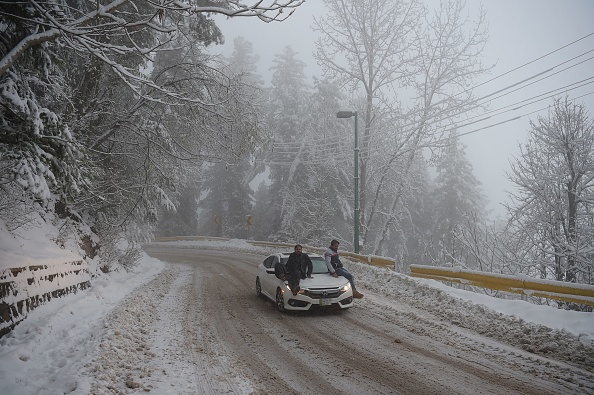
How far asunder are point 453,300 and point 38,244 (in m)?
10.00

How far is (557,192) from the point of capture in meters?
16.9

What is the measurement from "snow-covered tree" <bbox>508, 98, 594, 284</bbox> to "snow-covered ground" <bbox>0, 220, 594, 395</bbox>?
9300 millimetres

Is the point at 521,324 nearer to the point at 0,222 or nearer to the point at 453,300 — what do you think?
the point at 453,300

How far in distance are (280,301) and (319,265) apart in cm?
180

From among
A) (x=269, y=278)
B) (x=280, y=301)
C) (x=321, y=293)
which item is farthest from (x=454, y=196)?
(x=280, y=301)

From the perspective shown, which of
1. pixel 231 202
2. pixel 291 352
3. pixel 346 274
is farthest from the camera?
pixel 231 202

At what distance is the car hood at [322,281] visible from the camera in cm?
888

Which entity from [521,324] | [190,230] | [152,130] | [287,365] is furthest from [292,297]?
[190,230]

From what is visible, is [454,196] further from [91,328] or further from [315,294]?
[91,328]

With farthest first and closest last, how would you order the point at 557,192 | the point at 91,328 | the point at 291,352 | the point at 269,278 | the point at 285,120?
the point at 285,120, the point at 557,192, the point at 269,278, the point at 91,328, the point at 291,352

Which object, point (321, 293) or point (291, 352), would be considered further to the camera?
point (321, 293)

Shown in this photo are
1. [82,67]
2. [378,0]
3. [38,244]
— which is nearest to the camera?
[38,244]

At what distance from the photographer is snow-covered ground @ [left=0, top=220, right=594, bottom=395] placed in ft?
15.0

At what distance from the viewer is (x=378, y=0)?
2392 centimetres
